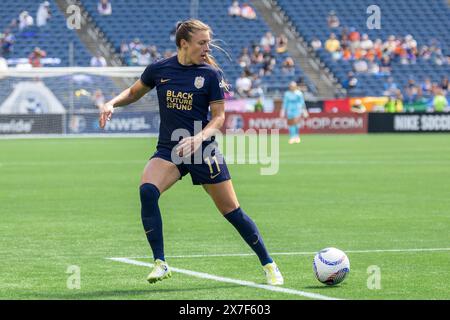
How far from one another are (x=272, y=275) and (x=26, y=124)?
3363cm

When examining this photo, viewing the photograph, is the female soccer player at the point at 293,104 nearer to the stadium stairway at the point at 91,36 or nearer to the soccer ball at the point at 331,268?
the stadium stairway at the point at 91,36

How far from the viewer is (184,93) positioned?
9523 mm

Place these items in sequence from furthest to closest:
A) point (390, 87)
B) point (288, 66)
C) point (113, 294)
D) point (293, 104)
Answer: point (390, 87), point (288, 66), point (293, 104), point (113, 294)

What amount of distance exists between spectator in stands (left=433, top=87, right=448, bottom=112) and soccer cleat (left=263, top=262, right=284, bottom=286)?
3928cm

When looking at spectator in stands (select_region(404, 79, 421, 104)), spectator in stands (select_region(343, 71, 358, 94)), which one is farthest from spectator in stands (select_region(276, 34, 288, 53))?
spectator in stands (select_region(404, 79, 421, 104))

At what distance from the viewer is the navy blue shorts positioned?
372 inches

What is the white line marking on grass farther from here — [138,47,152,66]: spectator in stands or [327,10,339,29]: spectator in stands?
[327,10,339,29]: spectator in stands

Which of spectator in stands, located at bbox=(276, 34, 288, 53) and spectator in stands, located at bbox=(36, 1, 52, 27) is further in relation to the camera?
spectator in stands, located at bbox=(276, 34, 288, 53)

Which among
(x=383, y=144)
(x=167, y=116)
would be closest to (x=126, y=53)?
(x=383, y=144)

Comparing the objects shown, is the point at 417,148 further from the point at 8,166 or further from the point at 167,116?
the point at 167,116

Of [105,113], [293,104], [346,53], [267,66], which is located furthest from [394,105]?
[105,113]

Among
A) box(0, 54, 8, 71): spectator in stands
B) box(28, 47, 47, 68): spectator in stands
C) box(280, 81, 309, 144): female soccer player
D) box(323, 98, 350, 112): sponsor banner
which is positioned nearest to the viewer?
box(280, 81, 309, 144): female soccer player

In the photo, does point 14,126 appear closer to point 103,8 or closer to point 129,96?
point 103,8

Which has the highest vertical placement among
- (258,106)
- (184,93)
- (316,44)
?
(316,44)
